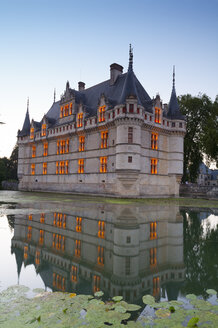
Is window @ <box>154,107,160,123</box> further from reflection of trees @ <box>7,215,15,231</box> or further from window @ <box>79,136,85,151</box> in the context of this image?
reflection of trees @ <box>7,215,15,231</box>

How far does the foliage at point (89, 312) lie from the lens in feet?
10.1

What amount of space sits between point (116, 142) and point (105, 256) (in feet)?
77.1

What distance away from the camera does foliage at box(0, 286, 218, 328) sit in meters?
3.08

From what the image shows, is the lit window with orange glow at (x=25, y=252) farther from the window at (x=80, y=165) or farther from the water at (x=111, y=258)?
the window at (x=80, y=165)

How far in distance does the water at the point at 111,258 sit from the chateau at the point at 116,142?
1937cm

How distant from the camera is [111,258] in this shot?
19.6ft

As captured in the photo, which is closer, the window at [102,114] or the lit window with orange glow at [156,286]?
the lit window with orange glow at [156,286]

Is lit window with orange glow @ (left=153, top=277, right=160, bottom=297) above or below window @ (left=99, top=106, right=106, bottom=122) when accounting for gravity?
below

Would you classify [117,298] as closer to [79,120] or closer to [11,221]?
[11,221]

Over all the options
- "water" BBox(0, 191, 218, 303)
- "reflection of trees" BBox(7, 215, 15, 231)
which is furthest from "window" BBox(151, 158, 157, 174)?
"reflection of trees" BBox(7, 215, 15, 231)

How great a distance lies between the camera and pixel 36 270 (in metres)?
5.14

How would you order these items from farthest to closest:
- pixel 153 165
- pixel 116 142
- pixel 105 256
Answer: pixel 153 165
pixel 116 142
pixel 105 256

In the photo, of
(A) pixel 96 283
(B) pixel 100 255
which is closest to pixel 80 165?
(B) pixel 100 255

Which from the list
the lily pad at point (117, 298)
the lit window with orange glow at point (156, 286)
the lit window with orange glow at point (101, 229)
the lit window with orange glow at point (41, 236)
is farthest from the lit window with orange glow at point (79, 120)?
the lily pad at point (117, 298)
